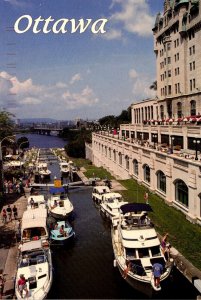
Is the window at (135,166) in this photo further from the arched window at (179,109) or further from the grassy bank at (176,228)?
the arched window at (179,109)

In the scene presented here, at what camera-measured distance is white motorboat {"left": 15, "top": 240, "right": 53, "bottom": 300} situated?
923 inches

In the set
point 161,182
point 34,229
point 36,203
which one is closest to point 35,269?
point 34,229

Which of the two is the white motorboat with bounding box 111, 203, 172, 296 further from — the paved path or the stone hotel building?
the stone hotel building

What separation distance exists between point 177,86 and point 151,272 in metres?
59.2

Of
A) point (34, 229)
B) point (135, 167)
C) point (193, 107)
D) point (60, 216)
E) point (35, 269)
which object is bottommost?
point (60, 216)

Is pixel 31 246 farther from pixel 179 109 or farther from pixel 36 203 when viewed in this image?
pixel 179 109

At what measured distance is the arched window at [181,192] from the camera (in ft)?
134

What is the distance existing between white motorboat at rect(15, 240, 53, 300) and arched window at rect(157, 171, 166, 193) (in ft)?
80.2

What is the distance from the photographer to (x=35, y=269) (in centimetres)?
2562

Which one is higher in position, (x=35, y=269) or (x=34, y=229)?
(x=34, y=229)

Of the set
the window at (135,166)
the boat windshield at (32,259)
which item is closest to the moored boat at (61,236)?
the boat windshield at (32,259)

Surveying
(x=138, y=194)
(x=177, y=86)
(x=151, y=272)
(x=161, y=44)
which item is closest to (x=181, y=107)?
(x=177, y=86)

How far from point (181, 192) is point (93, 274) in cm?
1911

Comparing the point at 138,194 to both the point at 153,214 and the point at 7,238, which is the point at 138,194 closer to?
the point at 153,214
